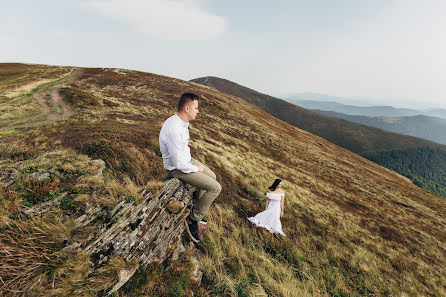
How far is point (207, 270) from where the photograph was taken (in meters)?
5.06

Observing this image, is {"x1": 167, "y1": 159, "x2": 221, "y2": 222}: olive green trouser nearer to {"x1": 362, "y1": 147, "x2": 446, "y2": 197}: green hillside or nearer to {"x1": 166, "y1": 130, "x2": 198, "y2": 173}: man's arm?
{"x1": 166, "y1": 130, "x2": 198, "y2": 173}: man's arm

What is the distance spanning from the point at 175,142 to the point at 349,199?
23669mm

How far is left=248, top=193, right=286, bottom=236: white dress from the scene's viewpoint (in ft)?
29.2

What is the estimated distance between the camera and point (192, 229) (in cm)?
554

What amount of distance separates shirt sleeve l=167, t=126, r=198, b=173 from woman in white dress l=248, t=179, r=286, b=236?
5545 mm

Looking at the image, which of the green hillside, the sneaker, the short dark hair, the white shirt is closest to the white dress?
the sneaker

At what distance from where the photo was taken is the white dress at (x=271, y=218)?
8.90 m

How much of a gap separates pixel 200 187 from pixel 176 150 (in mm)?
→ 1206

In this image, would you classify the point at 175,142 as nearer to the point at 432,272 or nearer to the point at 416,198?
the point at 432,272

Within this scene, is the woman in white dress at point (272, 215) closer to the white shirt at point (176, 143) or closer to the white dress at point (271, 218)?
the white dress at point (271, 218)

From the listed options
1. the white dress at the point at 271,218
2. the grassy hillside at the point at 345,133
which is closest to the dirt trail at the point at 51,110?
the white dress at the point at 271,218

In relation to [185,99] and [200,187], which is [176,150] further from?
[185,99]

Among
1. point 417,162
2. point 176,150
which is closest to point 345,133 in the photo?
point 417,162

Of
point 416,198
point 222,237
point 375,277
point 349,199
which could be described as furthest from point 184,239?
point 416,198
